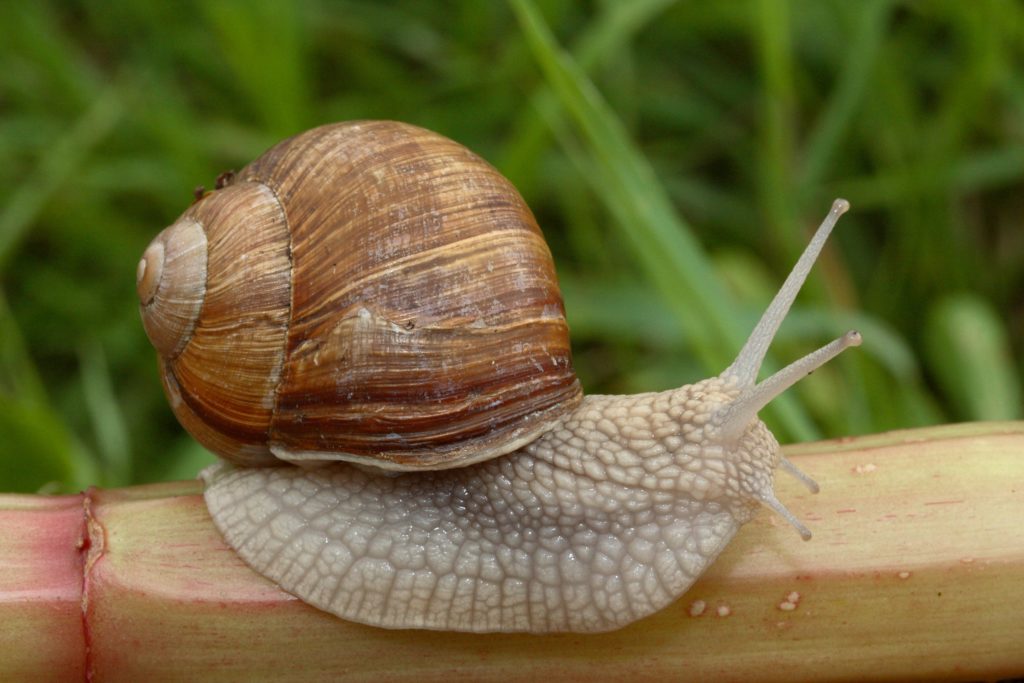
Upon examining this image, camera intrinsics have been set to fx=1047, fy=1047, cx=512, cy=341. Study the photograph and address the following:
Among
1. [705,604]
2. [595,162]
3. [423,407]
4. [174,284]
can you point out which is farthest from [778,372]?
[595,162]

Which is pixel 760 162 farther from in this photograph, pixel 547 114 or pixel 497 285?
pixel 497 285

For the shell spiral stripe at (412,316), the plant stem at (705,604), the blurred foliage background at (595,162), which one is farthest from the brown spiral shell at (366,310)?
the blurred foliage background at (595,162)

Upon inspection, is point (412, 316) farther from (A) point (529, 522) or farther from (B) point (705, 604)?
(B) point (705, 604)

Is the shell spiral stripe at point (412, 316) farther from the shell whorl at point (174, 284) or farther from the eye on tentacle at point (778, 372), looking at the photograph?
the eye on tentacle at point (778, 372)

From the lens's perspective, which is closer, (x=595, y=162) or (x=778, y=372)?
(x=778, y=372)

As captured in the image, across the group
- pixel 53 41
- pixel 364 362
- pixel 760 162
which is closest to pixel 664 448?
pixel 364 362

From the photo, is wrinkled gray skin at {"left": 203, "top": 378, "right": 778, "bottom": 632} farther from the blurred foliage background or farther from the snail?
the blurred foliage background

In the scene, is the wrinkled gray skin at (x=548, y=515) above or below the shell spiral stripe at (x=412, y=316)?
below
